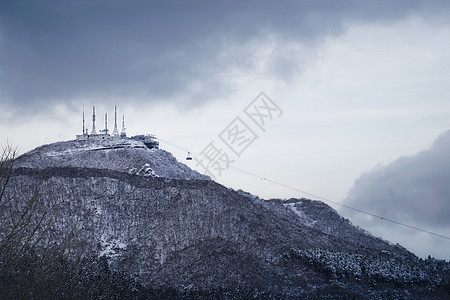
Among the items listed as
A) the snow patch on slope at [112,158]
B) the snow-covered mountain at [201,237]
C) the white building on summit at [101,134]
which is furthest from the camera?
the white building on summit at [101,134]

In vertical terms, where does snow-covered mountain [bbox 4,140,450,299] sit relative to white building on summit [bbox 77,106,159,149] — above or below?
below

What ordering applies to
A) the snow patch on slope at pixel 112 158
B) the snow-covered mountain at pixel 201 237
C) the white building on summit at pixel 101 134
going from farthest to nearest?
1. the white building on summit at pixel 101 134
2. the snow patch on slope at pixel 112 158
3. the snow-covered mountain at pixel 201 237

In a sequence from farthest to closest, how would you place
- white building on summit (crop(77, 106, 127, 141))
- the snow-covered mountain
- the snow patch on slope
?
white building on summit (crop(77, 106, 127, 141)), the snow patch on slope, the snow-covered mountain

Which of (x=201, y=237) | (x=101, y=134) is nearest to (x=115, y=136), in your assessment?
(x=101, y=134)

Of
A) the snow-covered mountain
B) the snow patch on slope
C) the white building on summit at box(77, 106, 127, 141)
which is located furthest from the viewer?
the white building on summit at box(77, 106, 127, 141)

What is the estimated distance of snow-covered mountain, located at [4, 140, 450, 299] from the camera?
164 feet

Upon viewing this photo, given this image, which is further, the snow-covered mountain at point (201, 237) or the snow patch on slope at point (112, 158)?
the snow patch on slope at point (112, 158)

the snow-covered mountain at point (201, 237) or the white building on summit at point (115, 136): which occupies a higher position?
the white building on summit at point (115, 136)

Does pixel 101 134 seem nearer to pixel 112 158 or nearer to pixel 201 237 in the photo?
pixel 112 158

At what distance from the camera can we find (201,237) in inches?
2260

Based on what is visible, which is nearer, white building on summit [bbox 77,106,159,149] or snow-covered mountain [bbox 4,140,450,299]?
snow-covered mountain [bbox 4,140,450,299]

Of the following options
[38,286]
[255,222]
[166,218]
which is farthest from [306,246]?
[38,286]

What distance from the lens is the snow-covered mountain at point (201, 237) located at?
50.0m

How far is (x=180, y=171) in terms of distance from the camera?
77750 millimetres
